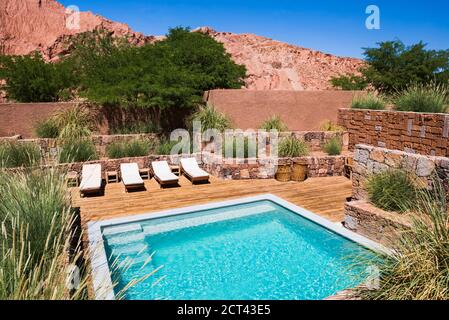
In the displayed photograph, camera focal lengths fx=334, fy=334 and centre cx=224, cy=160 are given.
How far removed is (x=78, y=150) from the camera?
9859 millimetres

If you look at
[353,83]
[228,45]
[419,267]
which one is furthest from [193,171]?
[228,45]

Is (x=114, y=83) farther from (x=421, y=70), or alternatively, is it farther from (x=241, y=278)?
(x=421, y=70)

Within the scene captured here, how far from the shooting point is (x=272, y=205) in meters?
7.84

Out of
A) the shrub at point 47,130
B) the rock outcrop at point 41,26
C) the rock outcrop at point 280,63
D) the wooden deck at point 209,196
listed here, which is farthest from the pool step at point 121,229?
the rock outcrop at point 41,26

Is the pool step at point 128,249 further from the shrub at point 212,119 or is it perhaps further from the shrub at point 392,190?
the shrub at point 212,119

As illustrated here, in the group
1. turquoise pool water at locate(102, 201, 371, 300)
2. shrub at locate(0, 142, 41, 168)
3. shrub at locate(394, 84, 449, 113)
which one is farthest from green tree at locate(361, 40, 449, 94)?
shrub at locate(0, 142, 41, 168)

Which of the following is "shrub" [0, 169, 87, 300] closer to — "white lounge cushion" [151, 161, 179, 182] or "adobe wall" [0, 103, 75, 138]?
"white lounge cushion" [151, 161, 179, 182]

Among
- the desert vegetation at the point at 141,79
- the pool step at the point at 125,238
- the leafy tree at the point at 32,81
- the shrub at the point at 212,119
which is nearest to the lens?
the pool step at the point at 125,238

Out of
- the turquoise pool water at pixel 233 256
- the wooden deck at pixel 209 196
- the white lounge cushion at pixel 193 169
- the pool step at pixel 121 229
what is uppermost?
the white lounge cushion at pixel 193 169

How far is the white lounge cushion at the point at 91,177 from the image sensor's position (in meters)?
8.11

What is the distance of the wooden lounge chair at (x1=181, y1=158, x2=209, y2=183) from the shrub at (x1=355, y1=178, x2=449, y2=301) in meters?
6.06

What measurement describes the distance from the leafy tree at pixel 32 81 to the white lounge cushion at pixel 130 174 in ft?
21.6

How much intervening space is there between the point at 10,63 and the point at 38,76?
4.41 ft

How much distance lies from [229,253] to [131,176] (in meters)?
4.44
